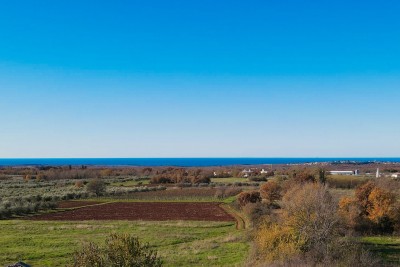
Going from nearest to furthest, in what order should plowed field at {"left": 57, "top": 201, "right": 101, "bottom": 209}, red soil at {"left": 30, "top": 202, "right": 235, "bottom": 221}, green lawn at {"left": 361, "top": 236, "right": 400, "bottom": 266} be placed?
1. green lawn at {"left": 361, "top": 236, "right": 400, "bottom": 266}
2. red soil at {"left": 30, "top": 202, "right": 235, "bottom": 221}
3. plowed field at {"left": 57, "top": 201, "right": 101, "bottom": 209}

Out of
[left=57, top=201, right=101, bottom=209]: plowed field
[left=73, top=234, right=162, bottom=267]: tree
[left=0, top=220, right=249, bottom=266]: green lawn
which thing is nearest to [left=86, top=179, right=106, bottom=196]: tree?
[left=57, top=201, right=101, bottom=209]: plowed field

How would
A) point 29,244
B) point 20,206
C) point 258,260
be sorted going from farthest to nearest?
1. point 20,206
2. point 29,244
3. point 258,260

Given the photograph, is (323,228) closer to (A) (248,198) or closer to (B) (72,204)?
(A) (248,198)

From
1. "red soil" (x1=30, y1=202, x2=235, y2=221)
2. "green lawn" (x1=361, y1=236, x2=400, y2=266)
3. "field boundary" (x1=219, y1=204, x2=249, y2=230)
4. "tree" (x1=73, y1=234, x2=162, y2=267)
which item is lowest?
"red soil" (x1=30, y1=202, x2=235, y2=221)

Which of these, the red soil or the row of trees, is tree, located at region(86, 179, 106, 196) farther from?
the row of trees

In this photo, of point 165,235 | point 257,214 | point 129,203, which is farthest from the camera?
point 129,203

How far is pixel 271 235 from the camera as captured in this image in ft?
90.4

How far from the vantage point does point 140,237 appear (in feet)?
133

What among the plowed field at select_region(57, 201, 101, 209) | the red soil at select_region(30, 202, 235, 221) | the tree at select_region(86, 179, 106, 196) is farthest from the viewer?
the tree at select_region(86, 179, 106, 196)

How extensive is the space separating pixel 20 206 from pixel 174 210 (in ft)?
76.8

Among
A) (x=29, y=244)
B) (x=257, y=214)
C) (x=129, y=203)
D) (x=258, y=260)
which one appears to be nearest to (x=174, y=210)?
(x=129, y=203)

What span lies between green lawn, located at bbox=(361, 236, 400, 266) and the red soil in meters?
18.7

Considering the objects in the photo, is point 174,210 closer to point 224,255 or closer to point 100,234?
point 100,234

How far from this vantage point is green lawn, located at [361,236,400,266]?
30984 mm
